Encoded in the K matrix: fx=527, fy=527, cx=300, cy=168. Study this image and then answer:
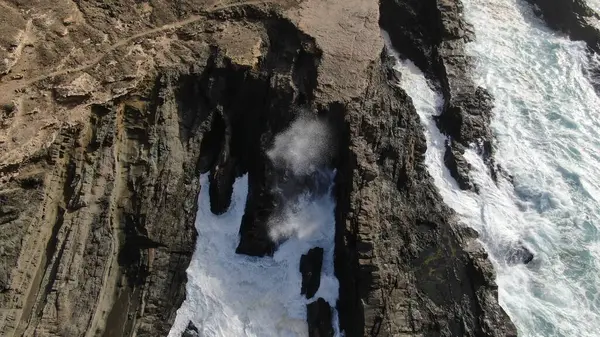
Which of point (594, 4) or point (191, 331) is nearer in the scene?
point (191, 331)

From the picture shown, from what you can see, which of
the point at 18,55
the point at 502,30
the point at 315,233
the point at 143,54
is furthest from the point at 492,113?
the point at 18,55

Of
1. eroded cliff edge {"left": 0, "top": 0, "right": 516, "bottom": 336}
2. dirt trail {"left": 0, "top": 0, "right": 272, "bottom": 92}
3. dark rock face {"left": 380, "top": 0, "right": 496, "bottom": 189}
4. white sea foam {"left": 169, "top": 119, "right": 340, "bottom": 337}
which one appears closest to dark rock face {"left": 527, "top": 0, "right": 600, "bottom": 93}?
dark rock face {"left": 380, "top": 0, "right": 496, "bottom": 189}

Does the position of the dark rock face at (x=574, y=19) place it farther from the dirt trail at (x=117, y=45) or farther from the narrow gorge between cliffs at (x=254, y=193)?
the dirt trail at (x=117, y=45)

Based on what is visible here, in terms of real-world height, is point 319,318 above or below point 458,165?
below

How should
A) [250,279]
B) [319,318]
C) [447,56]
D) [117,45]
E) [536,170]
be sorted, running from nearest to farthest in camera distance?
[319,318], [250,279], [117,45], [536,170], [447,56]

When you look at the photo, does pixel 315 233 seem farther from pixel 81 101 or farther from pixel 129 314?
pixel 81 101

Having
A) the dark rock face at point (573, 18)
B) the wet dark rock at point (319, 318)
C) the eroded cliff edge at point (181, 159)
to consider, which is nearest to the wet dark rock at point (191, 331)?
the eroded cliff edge at point (181, 159)

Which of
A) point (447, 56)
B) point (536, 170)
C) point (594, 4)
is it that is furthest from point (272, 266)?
point (594, 4)

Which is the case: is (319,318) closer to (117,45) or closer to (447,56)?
(117,45)
